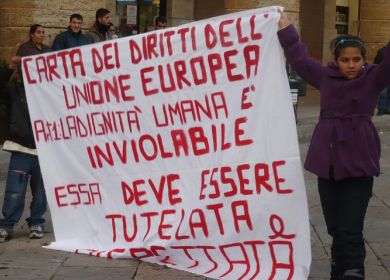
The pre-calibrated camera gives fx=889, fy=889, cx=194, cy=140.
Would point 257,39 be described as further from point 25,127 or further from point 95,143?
point 25,127

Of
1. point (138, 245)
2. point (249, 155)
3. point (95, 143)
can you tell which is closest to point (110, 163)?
point (95, 143)

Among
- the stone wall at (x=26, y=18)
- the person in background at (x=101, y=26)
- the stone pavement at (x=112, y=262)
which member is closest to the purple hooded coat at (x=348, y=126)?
the stone pavement at (x=112, y=262)

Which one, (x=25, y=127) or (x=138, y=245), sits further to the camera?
(x=25, y=127)

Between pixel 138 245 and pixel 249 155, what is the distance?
1084 mm

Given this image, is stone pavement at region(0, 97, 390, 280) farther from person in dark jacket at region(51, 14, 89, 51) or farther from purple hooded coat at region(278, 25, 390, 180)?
person in dark jacket at region(51, 14, 89, 51)

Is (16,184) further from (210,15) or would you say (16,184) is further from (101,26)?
(210,15)

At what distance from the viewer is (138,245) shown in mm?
5934

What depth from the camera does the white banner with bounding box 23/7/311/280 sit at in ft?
17.4

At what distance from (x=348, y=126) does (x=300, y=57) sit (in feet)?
1.71

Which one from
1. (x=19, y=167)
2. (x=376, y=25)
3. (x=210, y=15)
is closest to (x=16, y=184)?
(x=19, y=167)

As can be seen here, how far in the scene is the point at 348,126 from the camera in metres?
4.96

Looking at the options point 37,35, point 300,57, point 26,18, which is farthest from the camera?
point 26,18

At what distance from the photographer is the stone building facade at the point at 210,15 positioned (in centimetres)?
1273

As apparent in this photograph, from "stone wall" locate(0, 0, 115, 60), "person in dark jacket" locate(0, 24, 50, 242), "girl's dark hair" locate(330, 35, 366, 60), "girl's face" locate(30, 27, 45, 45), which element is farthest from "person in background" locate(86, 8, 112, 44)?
"girl's dark hair" locate(330, 35, 366, 60)
